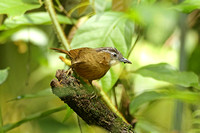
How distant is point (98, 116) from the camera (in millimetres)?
716

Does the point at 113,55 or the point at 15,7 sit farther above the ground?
the point at 15,7

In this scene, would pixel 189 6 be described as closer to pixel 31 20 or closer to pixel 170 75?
pixel 170 75

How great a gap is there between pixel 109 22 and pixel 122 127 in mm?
405

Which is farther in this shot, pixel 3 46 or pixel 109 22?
pixel 3 46

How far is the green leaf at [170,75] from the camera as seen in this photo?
942 mm

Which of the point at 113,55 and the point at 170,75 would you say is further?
the point at 170,75

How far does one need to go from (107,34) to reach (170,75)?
0.87 ft

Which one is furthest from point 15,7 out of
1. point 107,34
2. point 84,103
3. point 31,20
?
point 84,103

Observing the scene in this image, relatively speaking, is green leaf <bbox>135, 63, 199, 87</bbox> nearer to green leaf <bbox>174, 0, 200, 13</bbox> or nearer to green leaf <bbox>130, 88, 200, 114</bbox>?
green leaf <bbox>130, 88, 200, 114</bbox>

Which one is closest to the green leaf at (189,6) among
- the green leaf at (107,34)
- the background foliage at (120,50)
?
the background foliage at (120,50)

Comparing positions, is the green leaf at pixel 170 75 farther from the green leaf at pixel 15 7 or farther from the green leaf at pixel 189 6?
the green leaf at pixel 15 7

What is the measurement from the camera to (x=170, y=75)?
996 mm

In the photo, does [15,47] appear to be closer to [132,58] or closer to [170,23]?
[132,58]

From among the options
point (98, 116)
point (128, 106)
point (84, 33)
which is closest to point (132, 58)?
point (128, 106)
